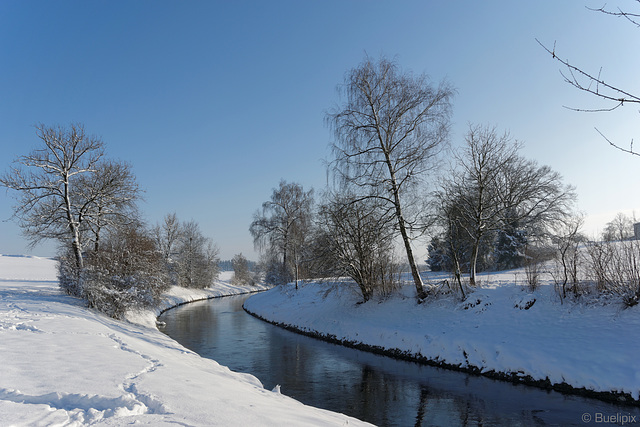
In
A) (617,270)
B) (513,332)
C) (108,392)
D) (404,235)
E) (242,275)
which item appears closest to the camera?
(108,392)

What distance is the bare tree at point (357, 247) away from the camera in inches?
664

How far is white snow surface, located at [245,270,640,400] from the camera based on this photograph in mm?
8537

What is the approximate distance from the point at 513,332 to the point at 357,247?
8.12 m

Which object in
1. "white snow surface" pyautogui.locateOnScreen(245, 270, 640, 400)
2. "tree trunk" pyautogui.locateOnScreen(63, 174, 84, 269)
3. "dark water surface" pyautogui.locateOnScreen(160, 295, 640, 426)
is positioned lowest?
"dark water surface" pyautogui.locateOnScreen(160, 295, 640, 426)

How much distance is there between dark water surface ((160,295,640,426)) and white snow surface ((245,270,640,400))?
0.66 metres

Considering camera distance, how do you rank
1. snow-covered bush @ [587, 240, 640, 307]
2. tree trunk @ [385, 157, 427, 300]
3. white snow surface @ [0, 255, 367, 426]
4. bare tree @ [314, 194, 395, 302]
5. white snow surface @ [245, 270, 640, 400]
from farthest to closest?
1. bare tree @ [314, 194, 395, 302]
2. tree trunk @ [385, 157, 427, 300]
3. snow-covered bush @ [587, 240, 640, 307]
4. white snow surface @ [245, 270, 640, 400]
5. white snow surface @ [0, 255, 367, 426]

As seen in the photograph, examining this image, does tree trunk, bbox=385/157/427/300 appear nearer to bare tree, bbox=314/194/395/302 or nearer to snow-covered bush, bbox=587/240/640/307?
bare tree, bbox=314/194/395/302

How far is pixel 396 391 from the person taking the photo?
363 inches

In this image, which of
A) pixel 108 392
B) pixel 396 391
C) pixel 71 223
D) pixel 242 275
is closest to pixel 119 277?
pixel 71 223

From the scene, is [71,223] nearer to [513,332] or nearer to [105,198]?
[105,198]

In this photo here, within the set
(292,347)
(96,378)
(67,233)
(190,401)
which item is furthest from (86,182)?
(190,401)

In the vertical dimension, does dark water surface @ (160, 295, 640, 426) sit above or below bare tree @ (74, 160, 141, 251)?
below

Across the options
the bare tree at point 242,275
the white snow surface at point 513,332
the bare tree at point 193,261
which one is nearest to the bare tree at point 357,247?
the white snow surface at point 513,332

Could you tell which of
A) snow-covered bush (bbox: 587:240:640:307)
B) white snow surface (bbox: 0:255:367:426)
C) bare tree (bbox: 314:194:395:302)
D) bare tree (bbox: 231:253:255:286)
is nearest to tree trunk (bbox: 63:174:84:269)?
white snow surface (bbox: 0:255:367:426)
